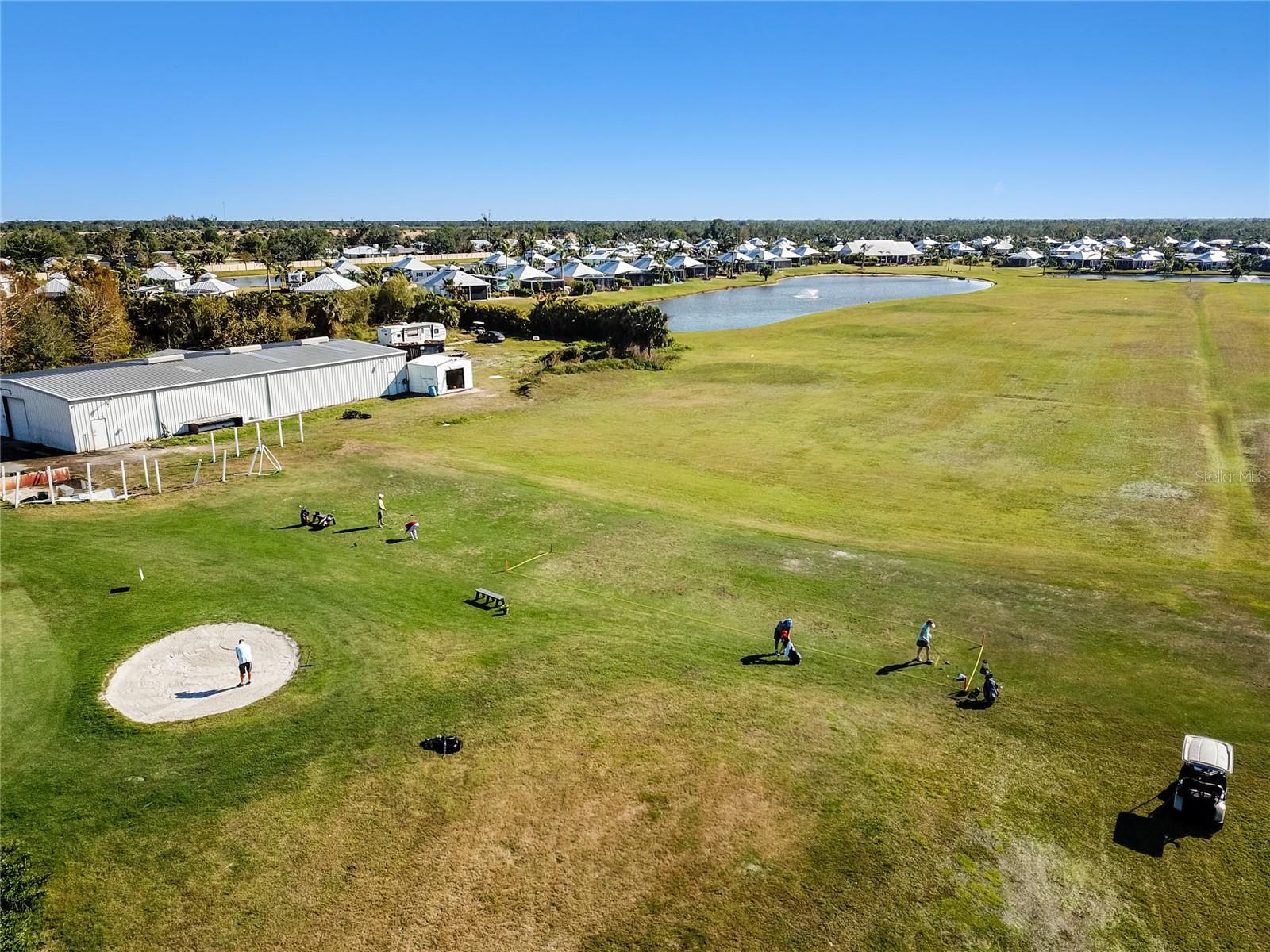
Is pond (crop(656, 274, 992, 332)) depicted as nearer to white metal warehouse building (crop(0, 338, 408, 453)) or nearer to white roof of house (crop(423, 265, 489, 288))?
white roof of house (crop(423, 265, 489, 288))

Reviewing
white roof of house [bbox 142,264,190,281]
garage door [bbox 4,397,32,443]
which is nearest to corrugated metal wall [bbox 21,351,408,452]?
garage door [bbox 4,397,32,443]

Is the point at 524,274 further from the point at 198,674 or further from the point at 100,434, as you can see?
the point at 198,674

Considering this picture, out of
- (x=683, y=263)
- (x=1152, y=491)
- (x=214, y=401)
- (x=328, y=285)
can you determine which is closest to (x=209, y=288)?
(x=328, y=285)

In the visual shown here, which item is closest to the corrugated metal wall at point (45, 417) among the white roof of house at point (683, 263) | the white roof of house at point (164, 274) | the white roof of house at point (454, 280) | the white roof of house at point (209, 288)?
the white roof of house at point (209, 288)

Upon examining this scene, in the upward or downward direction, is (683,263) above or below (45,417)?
above

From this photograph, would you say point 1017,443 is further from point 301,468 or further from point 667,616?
point 301,468
